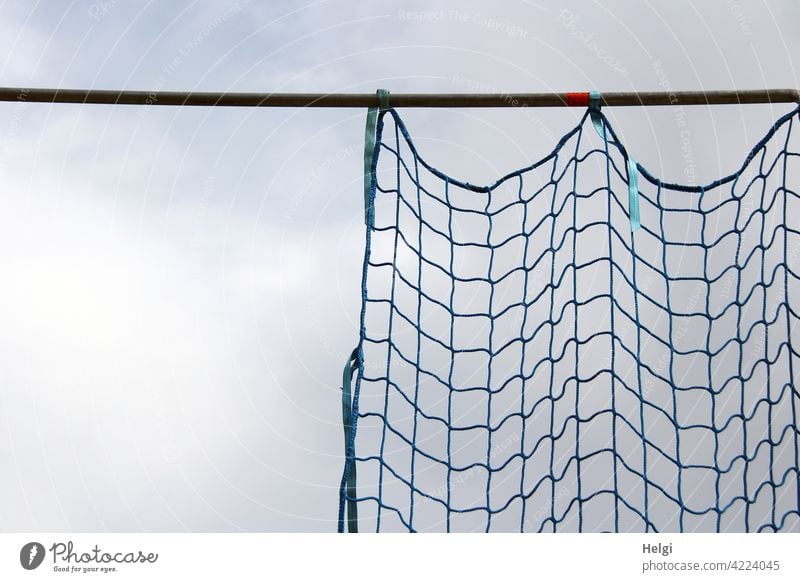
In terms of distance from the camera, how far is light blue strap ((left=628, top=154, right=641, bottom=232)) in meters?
3.59

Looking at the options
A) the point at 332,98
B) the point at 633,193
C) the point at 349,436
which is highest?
the point at 332,98

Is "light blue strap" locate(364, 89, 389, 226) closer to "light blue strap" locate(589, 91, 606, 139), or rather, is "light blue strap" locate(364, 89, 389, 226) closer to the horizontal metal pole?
the horizontal metal pole

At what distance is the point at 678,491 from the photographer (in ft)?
11.0

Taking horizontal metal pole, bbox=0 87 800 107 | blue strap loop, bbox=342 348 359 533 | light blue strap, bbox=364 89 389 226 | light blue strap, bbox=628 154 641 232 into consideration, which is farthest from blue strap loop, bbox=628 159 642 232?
blue strap loop, bbox=342 348 359 533

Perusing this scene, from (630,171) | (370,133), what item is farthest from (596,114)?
(370,133)

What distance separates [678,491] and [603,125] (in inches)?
50.0

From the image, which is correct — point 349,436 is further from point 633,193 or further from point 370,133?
point 633,193

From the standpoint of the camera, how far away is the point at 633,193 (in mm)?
3643

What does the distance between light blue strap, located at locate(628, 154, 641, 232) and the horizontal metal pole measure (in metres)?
0.21

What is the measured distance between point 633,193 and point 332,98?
3.50ft

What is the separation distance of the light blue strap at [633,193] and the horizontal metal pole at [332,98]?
0.21 metres

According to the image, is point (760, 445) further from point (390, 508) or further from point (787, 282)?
point (390, 508)
